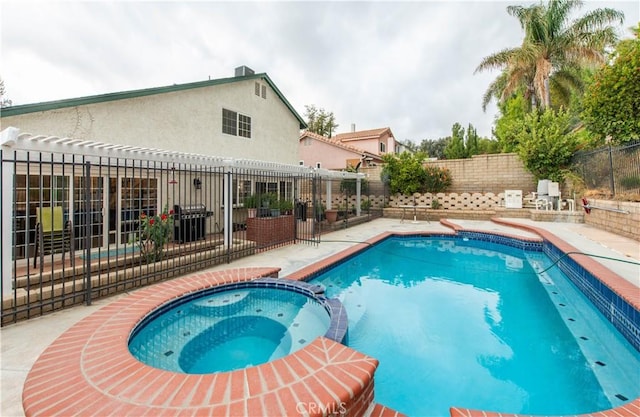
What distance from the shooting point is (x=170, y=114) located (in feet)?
33.1

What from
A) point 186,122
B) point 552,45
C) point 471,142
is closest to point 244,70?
point 186,122

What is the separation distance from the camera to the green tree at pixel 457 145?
70.3ft

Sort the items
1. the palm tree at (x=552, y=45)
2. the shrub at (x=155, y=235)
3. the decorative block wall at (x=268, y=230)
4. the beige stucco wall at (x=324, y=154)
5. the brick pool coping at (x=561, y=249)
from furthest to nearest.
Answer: the beige stucco wall at (x=324, y=154), the palm tree at (x=552, y=45), the decorative block wall at (x=268, y=230), the shrub at (x=155, y=235), the brick pool coping at (x=561, y=249)

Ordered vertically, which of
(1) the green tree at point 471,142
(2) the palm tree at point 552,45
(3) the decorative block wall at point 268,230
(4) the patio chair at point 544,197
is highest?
(2) the palm tree at point 552,45

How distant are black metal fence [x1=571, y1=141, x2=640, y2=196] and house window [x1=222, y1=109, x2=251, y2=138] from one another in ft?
46.9

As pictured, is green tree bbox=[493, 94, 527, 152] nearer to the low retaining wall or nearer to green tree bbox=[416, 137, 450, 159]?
the low retaining wall

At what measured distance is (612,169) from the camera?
34.9 ft

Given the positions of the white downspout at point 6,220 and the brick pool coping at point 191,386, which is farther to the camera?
the white downspout at point 6,220

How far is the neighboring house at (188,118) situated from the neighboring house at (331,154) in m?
8.96

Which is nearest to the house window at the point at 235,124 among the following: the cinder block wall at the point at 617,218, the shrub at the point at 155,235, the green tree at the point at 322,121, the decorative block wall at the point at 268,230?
the decorative block wall at the point at 268,230

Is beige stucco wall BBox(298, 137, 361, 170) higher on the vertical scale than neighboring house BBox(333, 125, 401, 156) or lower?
lower

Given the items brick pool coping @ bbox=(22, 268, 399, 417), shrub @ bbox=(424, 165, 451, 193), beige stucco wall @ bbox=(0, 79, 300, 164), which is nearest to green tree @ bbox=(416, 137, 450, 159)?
shrub @ bbox=(424, 165, 451, 193)

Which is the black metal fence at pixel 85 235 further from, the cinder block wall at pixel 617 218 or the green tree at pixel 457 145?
the green tree at pixel 457 145

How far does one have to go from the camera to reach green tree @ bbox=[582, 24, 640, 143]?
30.2ft
